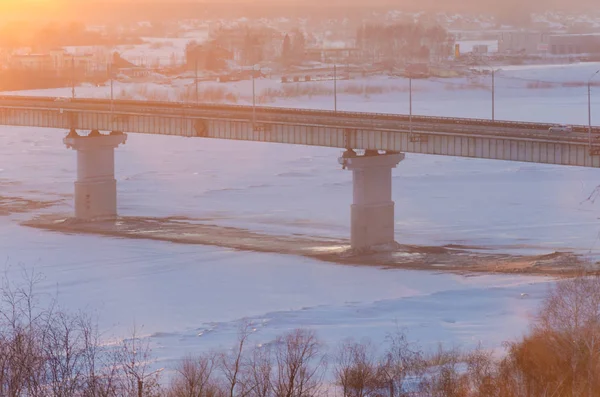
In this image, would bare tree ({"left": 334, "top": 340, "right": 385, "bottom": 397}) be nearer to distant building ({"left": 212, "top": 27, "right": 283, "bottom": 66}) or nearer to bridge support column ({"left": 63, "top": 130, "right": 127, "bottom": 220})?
bridge support column ({"left": 63, "top": 130, "right": 127, "bottom": 220})

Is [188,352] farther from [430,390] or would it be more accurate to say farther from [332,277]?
[332,277]

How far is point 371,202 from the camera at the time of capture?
156 feet

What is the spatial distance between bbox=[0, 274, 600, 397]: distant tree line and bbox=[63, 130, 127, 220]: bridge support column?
79.5ft

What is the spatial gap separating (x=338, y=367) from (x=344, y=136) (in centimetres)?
2381

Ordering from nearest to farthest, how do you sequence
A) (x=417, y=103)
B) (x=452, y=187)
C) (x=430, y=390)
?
1. (x=430, y=390)
2. (x=452, y=187)
3. (x=417, y=103)

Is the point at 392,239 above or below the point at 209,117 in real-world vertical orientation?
below

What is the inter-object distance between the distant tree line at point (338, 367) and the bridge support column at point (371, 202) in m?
15.4

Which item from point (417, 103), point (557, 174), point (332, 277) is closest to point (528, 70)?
point (417, 103)

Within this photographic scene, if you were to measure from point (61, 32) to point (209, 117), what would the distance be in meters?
147

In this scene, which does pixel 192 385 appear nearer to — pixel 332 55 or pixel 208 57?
pixel 208 57

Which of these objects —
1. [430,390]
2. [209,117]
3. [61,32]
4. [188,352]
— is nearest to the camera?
[430,390]

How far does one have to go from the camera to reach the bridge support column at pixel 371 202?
155 ft

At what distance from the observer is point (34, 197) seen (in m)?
62.0

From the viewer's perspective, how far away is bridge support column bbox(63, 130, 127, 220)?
55.7 m
